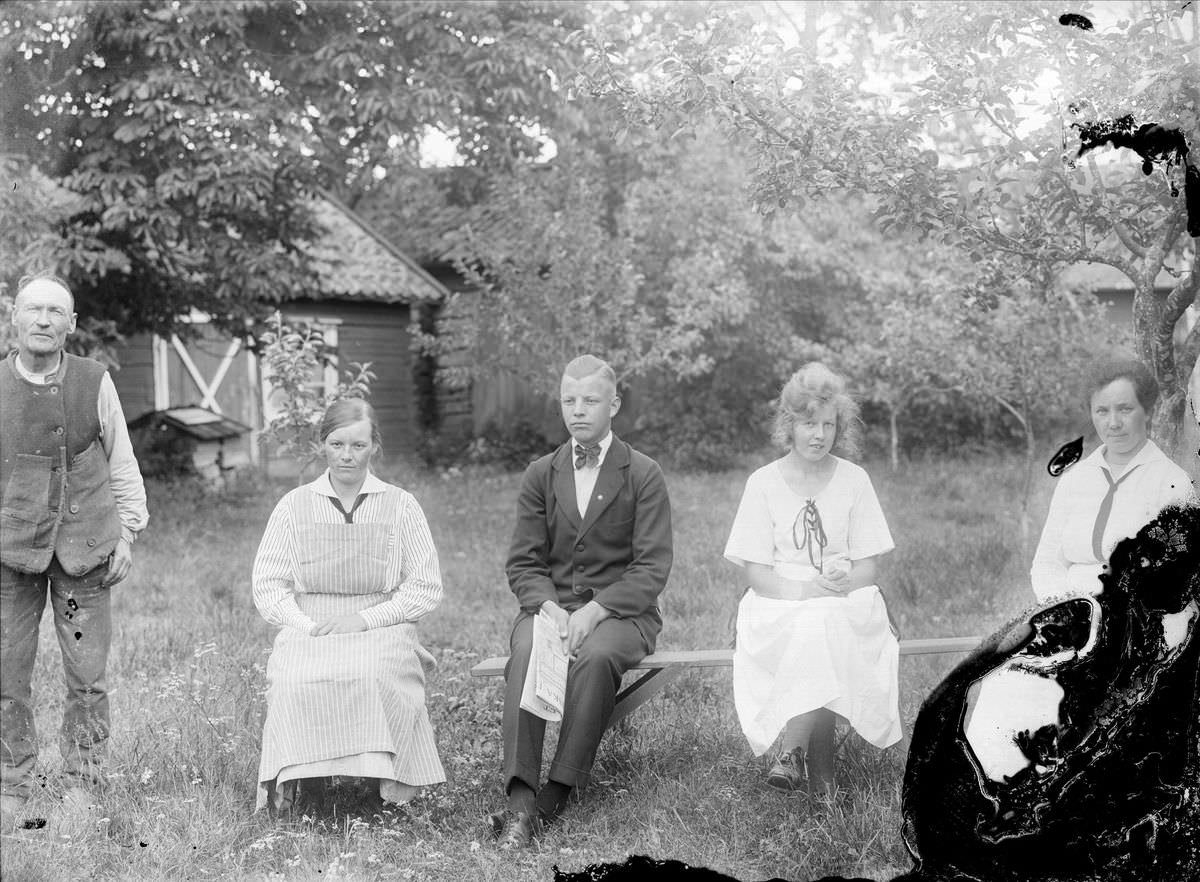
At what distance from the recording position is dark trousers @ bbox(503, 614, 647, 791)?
355 cm

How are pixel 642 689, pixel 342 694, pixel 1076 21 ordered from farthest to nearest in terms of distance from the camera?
pixel 642 689 → pixel 342 694 → pixel 1076 21

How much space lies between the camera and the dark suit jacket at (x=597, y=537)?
3945 millimetres

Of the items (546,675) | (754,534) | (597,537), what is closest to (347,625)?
(546,675)

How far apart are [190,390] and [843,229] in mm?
8692

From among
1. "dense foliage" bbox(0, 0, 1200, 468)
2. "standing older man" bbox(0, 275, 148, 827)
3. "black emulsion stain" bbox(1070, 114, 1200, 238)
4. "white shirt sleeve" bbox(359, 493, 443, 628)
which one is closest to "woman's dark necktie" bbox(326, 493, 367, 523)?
"white shirt sleeve" bbox(359, 493, 443, 628)

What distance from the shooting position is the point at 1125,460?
3.15 meters

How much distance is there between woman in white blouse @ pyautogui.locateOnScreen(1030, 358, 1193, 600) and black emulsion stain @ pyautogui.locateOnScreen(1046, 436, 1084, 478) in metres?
0.04

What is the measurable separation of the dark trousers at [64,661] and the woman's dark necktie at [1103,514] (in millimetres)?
3221

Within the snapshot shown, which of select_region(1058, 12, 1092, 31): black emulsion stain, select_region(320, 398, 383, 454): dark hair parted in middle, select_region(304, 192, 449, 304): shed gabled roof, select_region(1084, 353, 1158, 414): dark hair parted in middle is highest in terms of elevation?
select_region(304, 192, 449, 304): shed gabled roof

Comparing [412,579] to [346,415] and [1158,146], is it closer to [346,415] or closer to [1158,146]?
[346,415]

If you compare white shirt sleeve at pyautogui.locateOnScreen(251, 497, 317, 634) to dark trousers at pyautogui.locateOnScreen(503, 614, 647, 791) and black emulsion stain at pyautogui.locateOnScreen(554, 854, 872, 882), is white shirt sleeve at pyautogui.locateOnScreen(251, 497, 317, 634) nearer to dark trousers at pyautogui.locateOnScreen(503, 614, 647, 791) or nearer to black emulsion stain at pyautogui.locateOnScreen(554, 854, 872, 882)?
dark trousers at pyautogui.locateOnScreen(503, 614, 647, 791)

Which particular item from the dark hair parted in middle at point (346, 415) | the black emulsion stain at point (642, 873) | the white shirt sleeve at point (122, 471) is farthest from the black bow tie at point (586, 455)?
the white shirt sleeve at point (122, 471)

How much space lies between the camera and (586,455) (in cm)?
400

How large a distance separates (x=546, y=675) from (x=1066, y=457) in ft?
5.83
